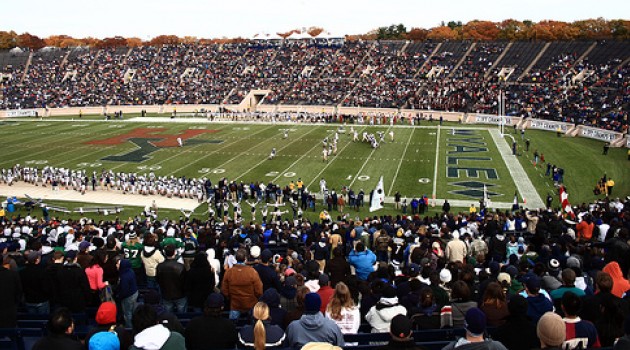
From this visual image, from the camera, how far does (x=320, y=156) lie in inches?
1521

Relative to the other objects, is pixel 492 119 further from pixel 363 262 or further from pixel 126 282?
pixel 126 282

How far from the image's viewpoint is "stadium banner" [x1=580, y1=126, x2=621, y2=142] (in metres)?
39.7

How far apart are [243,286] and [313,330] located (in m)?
2.23

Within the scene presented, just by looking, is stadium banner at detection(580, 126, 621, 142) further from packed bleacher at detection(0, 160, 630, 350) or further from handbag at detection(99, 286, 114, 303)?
handbag at detection(99, 286, 114, 303)

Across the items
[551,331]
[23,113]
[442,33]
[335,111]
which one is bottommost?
[23,113]

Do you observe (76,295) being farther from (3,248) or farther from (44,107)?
(44,107)

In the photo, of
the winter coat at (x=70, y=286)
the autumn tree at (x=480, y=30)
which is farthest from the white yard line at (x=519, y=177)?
the autumn tree at (x=480, y=30)

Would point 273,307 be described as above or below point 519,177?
above

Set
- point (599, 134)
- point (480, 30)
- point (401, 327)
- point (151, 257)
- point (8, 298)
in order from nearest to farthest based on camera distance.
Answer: point (401, 327) → point (8, 298) → point (151, 257) → point (599, 134) → point (480, 30)

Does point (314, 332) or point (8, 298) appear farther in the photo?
point (8, 298)

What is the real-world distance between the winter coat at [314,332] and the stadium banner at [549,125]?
146 feet

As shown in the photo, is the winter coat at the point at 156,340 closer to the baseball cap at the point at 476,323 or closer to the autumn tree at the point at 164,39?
the baseball cap at the point at 476,323

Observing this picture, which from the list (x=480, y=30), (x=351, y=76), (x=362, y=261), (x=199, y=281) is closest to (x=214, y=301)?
(x=199, y=281)

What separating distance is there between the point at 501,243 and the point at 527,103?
1770 inches
